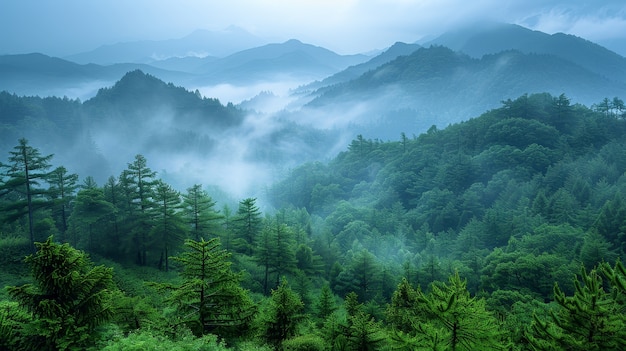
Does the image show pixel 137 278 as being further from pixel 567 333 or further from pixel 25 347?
pixel 567 333

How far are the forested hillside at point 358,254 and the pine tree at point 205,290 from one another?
8 cm

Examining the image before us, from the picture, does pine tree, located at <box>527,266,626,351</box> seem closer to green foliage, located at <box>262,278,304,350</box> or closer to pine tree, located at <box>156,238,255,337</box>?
pine tree, located at <box>156,238,255,337</box>

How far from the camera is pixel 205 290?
15.0 meters

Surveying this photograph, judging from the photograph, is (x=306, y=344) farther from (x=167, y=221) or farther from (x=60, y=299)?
(x=167, y=221)

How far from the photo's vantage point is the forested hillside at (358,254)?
39.0ft

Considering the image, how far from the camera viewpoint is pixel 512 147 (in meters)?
100

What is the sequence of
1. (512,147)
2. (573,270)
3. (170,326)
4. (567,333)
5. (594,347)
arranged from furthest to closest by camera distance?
(512,147) < (573,270) < (170,326) < (567,333) < (594,347)

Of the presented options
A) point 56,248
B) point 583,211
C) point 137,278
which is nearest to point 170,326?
point 56,248

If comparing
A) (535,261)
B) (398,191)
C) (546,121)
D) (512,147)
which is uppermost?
(546,121)

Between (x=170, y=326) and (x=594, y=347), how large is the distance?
14.5 m

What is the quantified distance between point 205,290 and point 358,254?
34189mm

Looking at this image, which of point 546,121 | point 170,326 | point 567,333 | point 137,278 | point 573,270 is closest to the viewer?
point 567,333

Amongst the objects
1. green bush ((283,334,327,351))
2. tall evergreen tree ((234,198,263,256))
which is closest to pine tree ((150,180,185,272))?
tall evergreen tree ((234,198,263,256))

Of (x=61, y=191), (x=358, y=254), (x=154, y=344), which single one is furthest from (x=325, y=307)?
(x=61, y=191)
